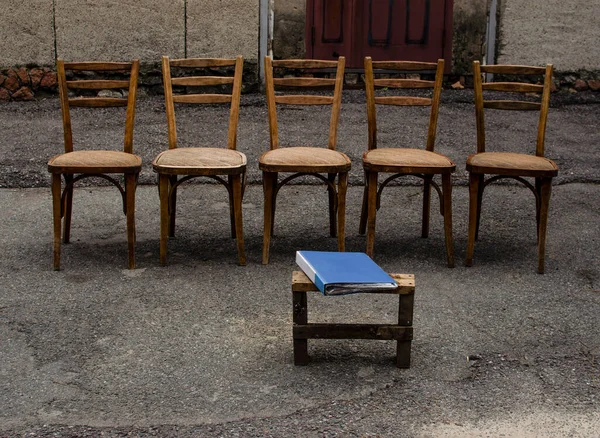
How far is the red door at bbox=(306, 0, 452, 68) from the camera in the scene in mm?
10008

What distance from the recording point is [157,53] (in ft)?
32.2

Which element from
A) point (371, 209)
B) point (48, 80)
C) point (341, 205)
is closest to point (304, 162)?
point (341, 205)

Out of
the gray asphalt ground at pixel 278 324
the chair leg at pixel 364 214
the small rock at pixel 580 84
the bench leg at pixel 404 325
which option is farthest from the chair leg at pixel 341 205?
the small rock at pixel 580 84

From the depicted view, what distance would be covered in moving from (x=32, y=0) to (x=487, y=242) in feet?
19.5

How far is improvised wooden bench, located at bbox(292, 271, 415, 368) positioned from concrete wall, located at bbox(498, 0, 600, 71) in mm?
7025

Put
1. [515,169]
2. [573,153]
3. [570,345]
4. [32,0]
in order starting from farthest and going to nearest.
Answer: [32,0] < [573,153] < [515,169] < [570,345]

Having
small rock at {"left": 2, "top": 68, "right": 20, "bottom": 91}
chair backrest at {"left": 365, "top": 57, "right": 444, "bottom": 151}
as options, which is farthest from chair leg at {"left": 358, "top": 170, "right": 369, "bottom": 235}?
small rock at {"left": 2, "top": 68, "right": 20, "bottom": 91}

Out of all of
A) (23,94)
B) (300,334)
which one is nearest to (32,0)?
(23,94)

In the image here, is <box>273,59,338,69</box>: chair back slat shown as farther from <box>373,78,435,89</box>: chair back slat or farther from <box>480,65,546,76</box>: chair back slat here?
<box>480,65,546,76</box>: chair back slat

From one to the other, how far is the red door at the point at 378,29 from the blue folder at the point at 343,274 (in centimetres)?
643

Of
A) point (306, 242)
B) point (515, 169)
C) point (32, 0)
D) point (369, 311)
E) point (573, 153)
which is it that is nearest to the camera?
point (369, 311)

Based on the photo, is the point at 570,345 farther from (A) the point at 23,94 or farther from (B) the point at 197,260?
(A) the point at 23,94

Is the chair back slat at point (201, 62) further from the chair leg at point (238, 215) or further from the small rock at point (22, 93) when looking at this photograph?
the small rock at point (22, 93)

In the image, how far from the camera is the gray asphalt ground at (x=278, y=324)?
3393 mm
